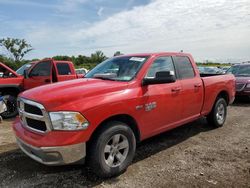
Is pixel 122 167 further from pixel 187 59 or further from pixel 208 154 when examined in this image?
pixel 187 59

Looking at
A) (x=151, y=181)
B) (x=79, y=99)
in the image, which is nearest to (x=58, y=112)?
(x=79, y=99)

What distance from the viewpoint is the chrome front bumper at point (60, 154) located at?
3439 millimetres

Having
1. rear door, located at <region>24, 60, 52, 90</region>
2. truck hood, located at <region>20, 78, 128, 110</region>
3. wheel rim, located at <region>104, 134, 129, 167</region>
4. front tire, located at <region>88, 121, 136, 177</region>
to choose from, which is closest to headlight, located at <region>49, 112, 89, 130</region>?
truck hood, located at <region>20, 78, 128, 110</region>

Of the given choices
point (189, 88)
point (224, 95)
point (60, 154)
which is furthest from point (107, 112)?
point (224, 95)

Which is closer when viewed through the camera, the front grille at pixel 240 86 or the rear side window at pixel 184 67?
the rear side window at pixel 184 67

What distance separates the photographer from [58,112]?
3.49m

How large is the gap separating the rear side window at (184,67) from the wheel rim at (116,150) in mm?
2044

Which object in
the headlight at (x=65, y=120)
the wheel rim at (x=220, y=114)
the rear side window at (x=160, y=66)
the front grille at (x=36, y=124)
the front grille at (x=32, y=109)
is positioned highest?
the rear side window at (x=160, y=66)

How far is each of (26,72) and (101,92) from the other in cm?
660

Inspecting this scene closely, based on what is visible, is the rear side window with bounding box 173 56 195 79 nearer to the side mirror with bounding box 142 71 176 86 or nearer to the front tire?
the side mirror with bounding box 142 71 176 86

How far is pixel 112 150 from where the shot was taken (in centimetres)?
396

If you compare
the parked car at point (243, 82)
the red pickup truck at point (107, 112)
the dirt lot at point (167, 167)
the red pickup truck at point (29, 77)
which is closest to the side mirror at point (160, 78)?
the red pickup truck at point (107, 112)

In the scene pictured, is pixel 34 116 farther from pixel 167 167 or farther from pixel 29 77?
pixel 29 77

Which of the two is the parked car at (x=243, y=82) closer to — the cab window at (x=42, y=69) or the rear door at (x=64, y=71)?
the rear door at (x=64, y=71)
